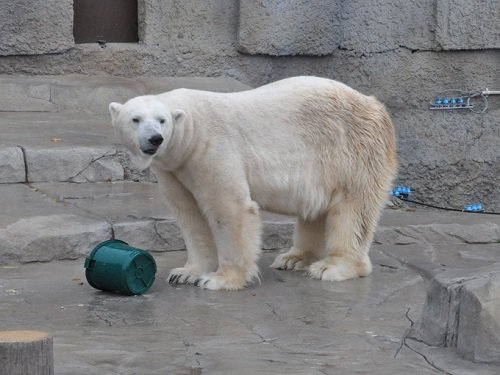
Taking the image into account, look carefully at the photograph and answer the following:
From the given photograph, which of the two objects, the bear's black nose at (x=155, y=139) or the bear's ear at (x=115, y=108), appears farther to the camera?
the bear's ear at (x=115, y=108)

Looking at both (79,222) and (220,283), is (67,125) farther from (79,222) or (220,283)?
(220,283)

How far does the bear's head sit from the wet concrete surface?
25.9 inches

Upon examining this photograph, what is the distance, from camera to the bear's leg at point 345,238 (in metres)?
5.20

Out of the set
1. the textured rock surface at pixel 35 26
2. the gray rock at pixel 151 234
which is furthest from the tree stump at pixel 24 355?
the textured rock surface at pixel 35 26

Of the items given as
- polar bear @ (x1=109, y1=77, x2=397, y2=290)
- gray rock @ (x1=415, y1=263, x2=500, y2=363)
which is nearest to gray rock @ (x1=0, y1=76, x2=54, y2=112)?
polar bear @ (x1=109, y1=77, x2=397, y2=290)

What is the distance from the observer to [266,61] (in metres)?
8.46

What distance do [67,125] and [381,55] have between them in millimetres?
2677

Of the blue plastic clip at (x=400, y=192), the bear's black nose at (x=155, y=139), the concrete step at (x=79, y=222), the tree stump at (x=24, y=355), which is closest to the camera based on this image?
the tree stump at (x=24, y=355)

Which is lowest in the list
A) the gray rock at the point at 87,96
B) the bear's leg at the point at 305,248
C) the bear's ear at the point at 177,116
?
the bear's leg at the point at 305,248

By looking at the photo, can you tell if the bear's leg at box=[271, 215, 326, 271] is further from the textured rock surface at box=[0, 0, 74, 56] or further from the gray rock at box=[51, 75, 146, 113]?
the textured rock surface at box=[0, 0, 74, 56]

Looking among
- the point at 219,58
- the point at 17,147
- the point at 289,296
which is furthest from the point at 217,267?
the point at 219,58

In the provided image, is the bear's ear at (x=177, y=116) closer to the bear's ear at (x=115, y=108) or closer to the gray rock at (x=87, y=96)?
the bear's ear at (x=115, y=108)

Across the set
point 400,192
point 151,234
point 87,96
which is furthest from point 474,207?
point 151,234

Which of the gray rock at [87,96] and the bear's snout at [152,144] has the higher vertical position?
the bear's snout at [152,144]
